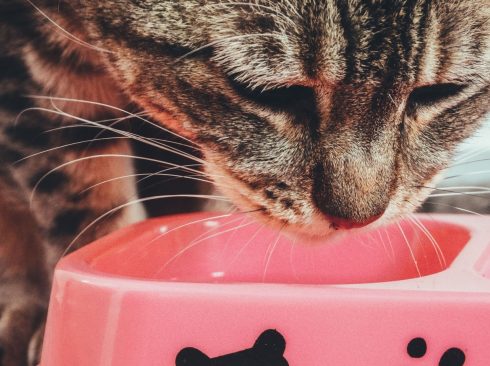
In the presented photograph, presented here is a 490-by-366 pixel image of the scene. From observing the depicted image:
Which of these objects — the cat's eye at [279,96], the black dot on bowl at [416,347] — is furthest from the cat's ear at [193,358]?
the cat's eye at [279,96]

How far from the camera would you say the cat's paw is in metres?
0.82

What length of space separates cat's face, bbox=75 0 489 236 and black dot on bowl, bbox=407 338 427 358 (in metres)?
0.17

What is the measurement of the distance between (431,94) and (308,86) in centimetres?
16

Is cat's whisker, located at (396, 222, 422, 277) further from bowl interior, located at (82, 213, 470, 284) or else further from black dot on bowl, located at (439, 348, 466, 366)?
black dot on bowl, located at (439, 348, 466, 366)

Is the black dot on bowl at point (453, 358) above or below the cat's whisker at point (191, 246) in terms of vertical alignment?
above

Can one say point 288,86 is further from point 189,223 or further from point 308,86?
point 189,223

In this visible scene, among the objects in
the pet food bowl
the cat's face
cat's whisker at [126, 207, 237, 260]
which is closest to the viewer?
the pet food bowl

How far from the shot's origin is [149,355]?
0.43m

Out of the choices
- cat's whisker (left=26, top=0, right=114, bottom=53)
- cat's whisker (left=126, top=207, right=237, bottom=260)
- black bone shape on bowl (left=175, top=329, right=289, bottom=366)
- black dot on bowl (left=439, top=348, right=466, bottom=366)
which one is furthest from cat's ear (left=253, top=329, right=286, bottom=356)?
cat's whisker (left=26, top=0, right=114, bottom=53)

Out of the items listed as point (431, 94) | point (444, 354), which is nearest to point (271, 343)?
point (444, 354)

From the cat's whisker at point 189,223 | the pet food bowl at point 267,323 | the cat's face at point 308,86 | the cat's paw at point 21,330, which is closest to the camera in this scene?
the pet food bowl at point 267,323

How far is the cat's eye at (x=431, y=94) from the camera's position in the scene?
62cm

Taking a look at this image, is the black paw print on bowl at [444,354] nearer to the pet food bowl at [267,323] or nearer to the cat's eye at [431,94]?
the pet food bowl at [267,323]

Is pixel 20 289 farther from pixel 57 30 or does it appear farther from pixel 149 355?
pixel 149 355
